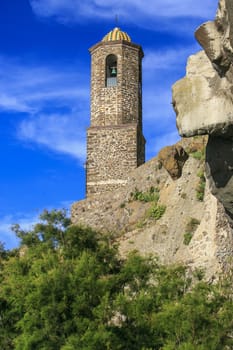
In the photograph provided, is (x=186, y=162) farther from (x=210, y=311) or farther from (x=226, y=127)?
(x=226, y=127)

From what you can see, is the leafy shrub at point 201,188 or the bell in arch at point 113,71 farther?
the bell in arch at point 113,71

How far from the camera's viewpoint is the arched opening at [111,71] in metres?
36.4

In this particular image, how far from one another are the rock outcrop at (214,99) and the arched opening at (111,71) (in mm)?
32129

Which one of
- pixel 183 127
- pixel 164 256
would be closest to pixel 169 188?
pixel 164 256

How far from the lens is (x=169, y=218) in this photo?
25688mm

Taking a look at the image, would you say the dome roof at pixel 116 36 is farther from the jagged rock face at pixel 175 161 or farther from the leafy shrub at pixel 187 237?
the leafy shrub at pixel 187 237

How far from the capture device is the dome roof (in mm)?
37056

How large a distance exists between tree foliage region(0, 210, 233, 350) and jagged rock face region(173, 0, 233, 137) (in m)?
8.35

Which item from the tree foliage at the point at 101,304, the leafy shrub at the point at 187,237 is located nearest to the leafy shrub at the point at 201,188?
the leafy shrub at the point at 187,237

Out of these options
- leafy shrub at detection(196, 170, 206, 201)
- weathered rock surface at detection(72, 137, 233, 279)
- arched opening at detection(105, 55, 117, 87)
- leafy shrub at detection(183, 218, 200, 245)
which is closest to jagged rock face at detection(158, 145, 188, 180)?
weathered rock surface at detection(72, 137, 233, 279)

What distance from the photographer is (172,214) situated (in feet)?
84.1

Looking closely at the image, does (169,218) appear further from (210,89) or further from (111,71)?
(210,89)

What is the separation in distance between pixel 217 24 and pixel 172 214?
21.8 metres

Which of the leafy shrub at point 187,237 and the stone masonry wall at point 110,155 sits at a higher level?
the stone masonry wall at point 110,155
